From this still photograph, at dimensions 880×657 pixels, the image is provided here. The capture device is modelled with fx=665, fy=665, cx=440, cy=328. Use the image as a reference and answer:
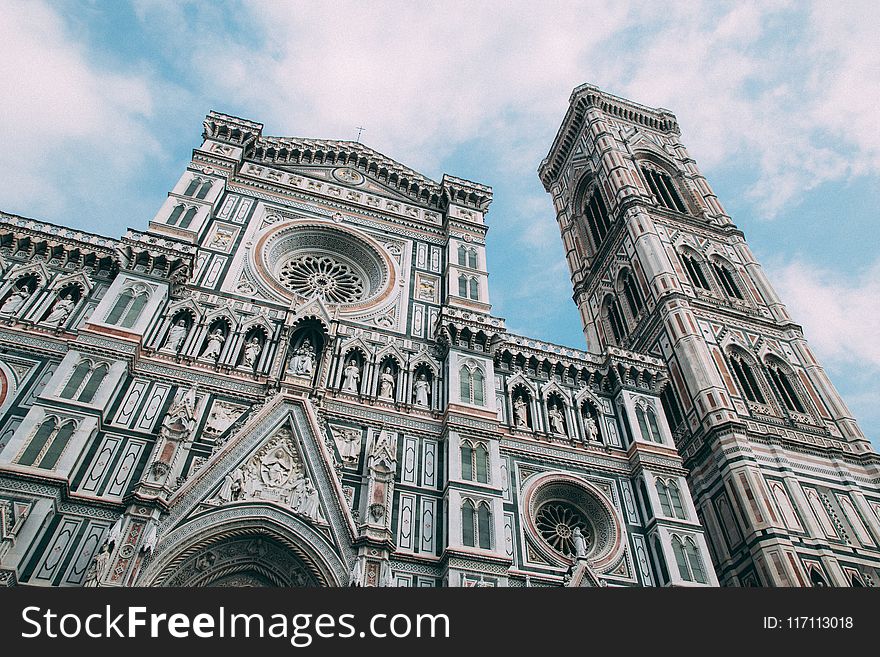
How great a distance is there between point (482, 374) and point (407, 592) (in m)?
9.33

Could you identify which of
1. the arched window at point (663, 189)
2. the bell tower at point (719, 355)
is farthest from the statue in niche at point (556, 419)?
the arched window at point (663, 189)

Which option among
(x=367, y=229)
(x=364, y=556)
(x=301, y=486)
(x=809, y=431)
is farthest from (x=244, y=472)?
(x=809, y=431)

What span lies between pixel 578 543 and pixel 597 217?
850 inches

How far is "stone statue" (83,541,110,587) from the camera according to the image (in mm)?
10789

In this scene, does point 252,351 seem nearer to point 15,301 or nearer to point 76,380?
point 76,380

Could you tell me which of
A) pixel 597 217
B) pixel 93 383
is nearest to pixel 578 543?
pixel 93 383

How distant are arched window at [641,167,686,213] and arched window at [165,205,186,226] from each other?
Result: 20630mm

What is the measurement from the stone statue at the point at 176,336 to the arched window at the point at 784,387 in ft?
59.5

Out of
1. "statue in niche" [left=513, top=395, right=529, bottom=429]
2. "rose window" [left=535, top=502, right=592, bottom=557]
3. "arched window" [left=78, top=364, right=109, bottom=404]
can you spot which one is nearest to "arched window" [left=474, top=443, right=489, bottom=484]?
"rose window" [left=535, top=502, right=592, bottom=557]

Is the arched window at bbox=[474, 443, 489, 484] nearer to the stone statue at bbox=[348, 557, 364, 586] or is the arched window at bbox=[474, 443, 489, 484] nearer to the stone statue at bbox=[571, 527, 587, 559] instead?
the stone statue at bbox=[571, 527, 587, 559]

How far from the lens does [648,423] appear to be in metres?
17.8

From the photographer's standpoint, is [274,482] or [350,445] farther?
[350,445]

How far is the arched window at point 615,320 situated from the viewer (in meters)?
27.5

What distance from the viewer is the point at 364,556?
41.8 ft
